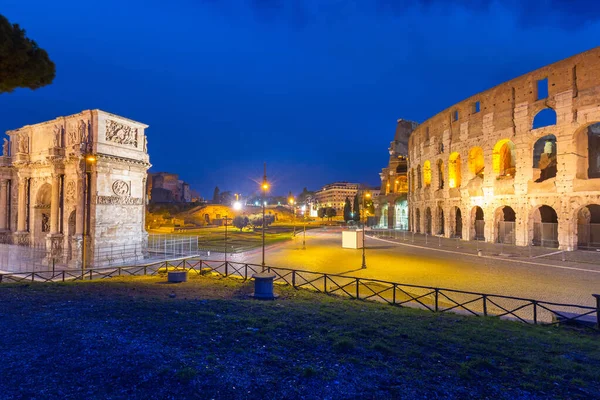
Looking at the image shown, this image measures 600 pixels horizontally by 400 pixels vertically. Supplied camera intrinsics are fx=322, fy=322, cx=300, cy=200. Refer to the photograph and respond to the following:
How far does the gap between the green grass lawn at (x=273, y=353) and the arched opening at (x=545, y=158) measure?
108 ft

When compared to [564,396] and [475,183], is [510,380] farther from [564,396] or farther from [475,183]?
[475,183]

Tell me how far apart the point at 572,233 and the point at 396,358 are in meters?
28.5

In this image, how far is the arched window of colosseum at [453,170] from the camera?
38.7 m

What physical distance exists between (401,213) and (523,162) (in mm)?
32259

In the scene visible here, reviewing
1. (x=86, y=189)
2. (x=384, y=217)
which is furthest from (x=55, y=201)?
(x=384, y=217)

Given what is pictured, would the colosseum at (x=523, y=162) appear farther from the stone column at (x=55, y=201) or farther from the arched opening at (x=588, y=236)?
the stone column at (x=55, y=201)

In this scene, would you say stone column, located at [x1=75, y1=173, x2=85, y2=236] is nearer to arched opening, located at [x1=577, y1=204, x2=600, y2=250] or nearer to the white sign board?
the white sign board

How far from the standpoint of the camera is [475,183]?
113 feet

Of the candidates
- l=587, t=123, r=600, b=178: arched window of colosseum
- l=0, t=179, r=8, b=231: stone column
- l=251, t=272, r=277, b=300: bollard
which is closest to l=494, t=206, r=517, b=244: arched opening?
l=587, t=123, r=600, b=178: arched window of colosseum

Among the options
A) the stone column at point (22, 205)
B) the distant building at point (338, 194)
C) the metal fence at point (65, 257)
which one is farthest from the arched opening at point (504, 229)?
the distant building at point (338, 194)

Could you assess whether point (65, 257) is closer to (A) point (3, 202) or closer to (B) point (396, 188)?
(A) point (3, 202)

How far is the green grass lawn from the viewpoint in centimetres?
456

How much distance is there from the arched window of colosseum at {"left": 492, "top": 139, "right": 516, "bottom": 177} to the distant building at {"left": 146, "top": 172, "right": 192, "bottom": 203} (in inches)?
2504

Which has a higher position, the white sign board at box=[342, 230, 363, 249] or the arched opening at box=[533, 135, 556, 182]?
the arched opening at box=[533, 135, 556, 182]
